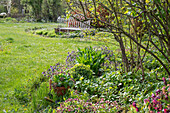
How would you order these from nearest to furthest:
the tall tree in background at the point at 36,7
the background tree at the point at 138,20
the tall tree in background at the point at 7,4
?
the background tree at the point at 138,20, the tall tree in background at the point at 36,7, the tall tree in background at the point at 7,4

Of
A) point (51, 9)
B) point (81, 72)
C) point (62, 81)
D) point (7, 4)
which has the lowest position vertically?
point (62, 81)

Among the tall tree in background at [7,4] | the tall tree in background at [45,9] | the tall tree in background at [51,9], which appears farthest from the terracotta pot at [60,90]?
the tall tree in background at [7,4]

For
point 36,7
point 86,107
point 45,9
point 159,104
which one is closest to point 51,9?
point 45,9

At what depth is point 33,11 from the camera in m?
27.1

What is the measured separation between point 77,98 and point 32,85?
1.41m

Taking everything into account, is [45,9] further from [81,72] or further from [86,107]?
[86,107]

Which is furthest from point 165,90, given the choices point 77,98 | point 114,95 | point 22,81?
point 22,81

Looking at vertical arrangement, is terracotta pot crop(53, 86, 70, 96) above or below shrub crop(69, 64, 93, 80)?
below

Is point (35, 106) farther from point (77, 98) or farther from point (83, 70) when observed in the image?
point (83, 70)

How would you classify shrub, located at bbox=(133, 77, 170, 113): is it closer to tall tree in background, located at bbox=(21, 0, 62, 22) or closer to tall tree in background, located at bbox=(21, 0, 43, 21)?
tall tree in background, located at bbox=(21, 0, 62, 22)

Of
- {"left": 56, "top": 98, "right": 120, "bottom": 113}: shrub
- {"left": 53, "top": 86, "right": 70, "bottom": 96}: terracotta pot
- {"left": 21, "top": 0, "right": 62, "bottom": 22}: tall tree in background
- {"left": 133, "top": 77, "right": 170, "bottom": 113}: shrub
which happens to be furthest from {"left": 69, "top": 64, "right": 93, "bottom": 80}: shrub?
{"left": 21, "top": 0, "right": 62, "bottom": 22}: tall tree in background

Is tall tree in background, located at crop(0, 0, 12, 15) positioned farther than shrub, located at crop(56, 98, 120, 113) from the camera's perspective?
Yes

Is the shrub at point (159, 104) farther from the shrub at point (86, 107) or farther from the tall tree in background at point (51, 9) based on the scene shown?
the tall tree in background at point (51, 9)

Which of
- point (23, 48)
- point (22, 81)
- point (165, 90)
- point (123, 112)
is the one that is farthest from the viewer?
point (23, 48)
